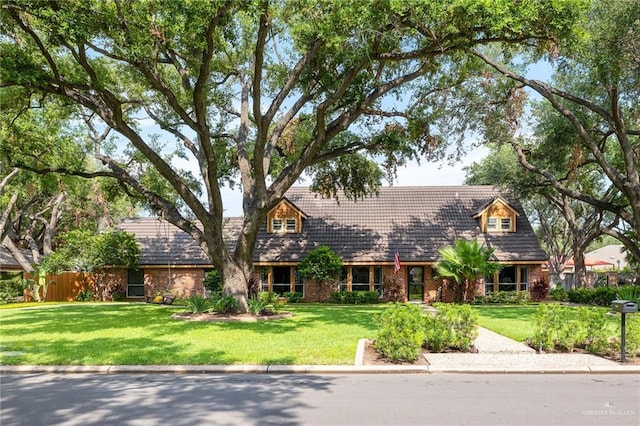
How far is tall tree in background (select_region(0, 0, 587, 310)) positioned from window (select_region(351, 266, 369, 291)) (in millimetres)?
7403

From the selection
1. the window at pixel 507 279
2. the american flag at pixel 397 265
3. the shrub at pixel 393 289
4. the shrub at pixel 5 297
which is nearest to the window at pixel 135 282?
the shrub at pixel 5 297

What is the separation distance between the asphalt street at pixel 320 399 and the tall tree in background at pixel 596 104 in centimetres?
1018

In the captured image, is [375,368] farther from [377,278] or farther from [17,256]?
[17,256]

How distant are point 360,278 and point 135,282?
13439 mm

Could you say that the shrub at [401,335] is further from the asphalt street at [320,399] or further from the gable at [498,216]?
the gable at [498,216]

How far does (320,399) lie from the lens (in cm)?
748

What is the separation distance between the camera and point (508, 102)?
2253 centimetres

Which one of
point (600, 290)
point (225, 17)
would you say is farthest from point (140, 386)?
point (600, 290)

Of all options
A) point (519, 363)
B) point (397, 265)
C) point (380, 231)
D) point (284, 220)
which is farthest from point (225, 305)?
point (380, 231)

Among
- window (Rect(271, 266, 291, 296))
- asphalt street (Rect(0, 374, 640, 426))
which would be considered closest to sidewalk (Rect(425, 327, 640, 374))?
asphalt street (Rect(0, 374, 640, 426))

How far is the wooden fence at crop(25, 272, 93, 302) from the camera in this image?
30.3 meters

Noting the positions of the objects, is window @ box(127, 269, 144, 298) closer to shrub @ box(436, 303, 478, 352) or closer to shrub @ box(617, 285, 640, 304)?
shrub @ box(436, 303, 478, 352)

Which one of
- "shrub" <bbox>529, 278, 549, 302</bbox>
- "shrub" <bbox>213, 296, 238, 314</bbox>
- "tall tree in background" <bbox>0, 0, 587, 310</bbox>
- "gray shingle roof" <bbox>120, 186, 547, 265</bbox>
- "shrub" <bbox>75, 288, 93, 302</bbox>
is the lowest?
"shrub" <bbox>75, 288, 93, 302</bbox>

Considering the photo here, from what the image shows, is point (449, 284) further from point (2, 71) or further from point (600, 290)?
point (2, 71)
